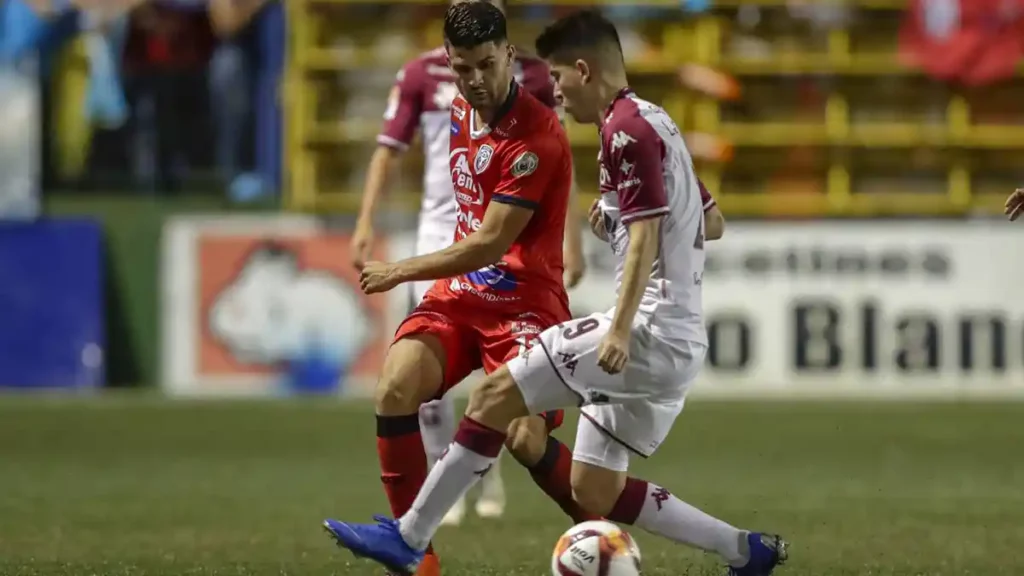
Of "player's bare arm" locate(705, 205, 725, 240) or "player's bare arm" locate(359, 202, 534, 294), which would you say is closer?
"player's bare arm" locate(359, 202, 534, 294)

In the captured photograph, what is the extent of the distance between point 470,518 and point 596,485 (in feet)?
9.97

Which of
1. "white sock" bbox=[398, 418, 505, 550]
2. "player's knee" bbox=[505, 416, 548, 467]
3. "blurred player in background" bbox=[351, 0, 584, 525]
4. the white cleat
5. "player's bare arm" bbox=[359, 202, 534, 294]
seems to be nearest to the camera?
"white sock" bbox=[398, 418, 505, 550]

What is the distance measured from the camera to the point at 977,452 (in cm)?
1258

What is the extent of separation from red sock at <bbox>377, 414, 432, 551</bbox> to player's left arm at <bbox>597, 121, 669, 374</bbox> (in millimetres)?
1007

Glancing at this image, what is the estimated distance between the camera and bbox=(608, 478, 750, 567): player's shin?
6.44 metres

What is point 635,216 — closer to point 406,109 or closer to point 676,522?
point 676,522

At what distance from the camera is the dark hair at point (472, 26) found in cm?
645

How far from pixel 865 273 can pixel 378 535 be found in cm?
1033

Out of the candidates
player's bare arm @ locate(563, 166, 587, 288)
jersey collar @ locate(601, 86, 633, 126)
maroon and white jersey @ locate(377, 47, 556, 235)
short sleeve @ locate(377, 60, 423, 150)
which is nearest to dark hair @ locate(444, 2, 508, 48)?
jersey collar @ locate(601, 86, 633, 126)

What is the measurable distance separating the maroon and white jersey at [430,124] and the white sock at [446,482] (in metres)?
2.66

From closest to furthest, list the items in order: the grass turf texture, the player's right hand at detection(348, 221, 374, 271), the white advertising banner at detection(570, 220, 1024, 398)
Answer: the grass turf texture → the player's right hand at detection(348, 221, 374, 271) → the white advertising banner at detection(570, 220, 1024, 398)

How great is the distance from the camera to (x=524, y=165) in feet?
21.6

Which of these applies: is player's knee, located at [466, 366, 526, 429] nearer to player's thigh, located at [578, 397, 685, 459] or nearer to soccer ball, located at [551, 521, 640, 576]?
player's thigh, located at [578, 397, 685, 459]

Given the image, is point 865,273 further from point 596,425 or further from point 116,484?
point 596,425
